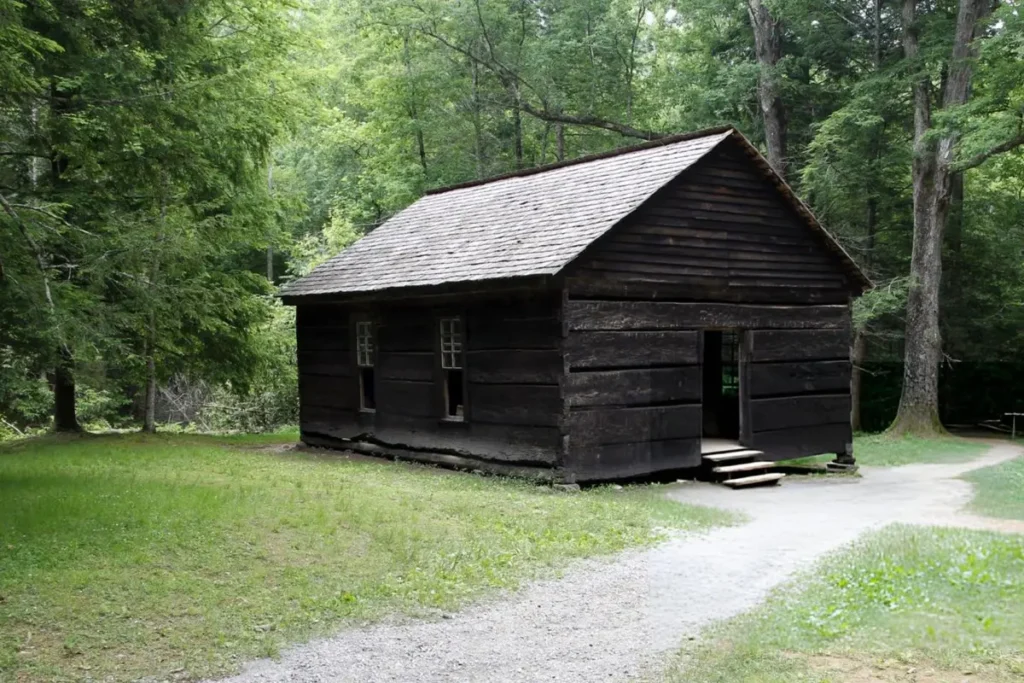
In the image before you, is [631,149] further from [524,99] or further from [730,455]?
[524,99]

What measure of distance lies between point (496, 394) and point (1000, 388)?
64.3 ft

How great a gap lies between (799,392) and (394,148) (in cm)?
2524

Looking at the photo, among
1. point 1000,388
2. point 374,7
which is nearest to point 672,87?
point 374,7

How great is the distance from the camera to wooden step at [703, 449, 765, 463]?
52.0 ft

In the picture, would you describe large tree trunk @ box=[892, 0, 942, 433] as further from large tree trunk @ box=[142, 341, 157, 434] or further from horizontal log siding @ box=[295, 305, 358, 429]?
large tree trunk @ box=[142, 341, 157, 434]

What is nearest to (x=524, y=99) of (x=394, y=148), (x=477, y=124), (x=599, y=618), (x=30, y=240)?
(x=477, y=124)

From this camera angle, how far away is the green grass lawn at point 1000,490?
1263 cm

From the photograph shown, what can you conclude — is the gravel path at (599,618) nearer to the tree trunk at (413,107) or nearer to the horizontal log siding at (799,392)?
the horizontal log siding at (799,392)

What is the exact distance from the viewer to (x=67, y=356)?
13.0m

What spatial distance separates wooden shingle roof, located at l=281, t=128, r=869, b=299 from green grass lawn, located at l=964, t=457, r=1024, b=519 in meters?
4.22

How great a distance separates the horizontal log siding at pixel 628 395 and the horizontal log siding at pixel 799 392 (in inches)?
65.1

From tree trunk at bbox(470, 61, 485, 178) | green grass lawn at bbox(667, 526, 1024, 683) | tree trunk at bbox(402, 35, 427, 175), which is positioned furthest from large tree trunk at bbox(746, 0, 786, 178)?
green grass lawn at bbox(667, 526, 1024, 683)

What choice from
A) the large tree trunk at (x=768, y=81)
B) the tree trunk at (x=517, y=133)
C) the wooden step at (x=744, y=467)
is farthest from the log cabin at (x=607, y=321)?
the tree trunk at (x=517, y=133)

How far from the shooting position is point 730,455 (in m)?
16.0
